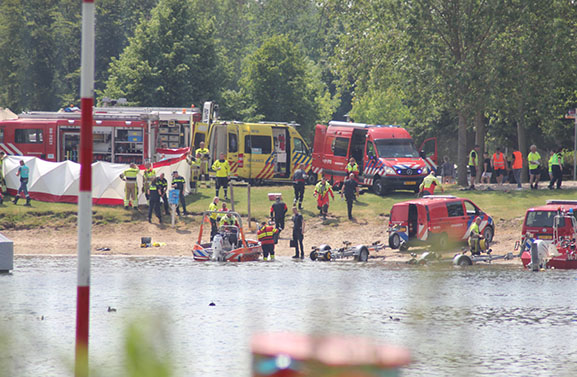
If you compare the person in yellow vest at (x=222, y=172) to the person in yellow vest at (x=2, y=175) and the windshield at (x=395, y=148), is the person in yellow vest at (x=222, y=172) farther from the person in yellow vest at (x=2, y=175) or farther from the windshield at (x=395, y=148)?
the person in yellow vest at (x=2, y=175)

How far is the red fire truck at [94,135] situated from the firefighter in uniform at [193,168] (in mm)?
1767

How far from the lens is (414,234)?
102 feet

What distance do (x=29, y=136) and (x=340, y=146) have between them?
1245cm

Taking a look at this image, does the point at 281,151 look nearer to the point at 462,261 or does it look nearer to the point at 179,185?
the point at 179,185

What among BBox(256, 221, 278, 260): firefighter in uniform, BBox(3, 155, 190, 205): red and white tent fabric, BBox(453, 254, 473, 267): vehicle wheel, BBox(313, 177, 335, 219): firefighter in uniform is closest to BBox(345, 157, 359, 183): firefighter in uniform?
BBox(313, 177, 335, 219): firefighter in uniform

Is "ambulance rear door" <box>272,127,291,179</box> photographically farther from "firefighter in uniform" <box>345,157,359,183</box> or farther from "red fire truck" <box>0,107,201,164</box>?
"red fire truck" <box>0,107,201,164</box>

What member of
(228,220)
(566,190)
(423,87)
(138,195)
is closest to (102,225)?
(138,195)

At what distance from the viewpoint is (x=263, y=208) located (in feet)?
116

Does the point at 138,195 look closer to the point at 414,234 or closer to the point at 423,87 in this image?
the point at 414,234

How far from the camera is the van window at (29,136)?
37969mm

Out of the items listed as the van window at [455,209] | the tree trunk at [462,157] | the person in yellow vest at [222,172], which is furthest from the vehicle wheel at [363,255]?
the tree trunk at [462,157]

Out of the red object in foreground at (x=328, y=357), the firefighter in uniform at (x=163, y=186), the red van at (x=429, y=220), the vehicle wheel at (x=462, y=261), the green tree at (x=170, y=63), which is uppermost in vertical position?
the green tree at (x=170, y=63)

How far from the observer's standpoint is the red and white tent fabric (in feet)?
114

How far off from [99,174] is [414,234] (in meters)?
11.7
